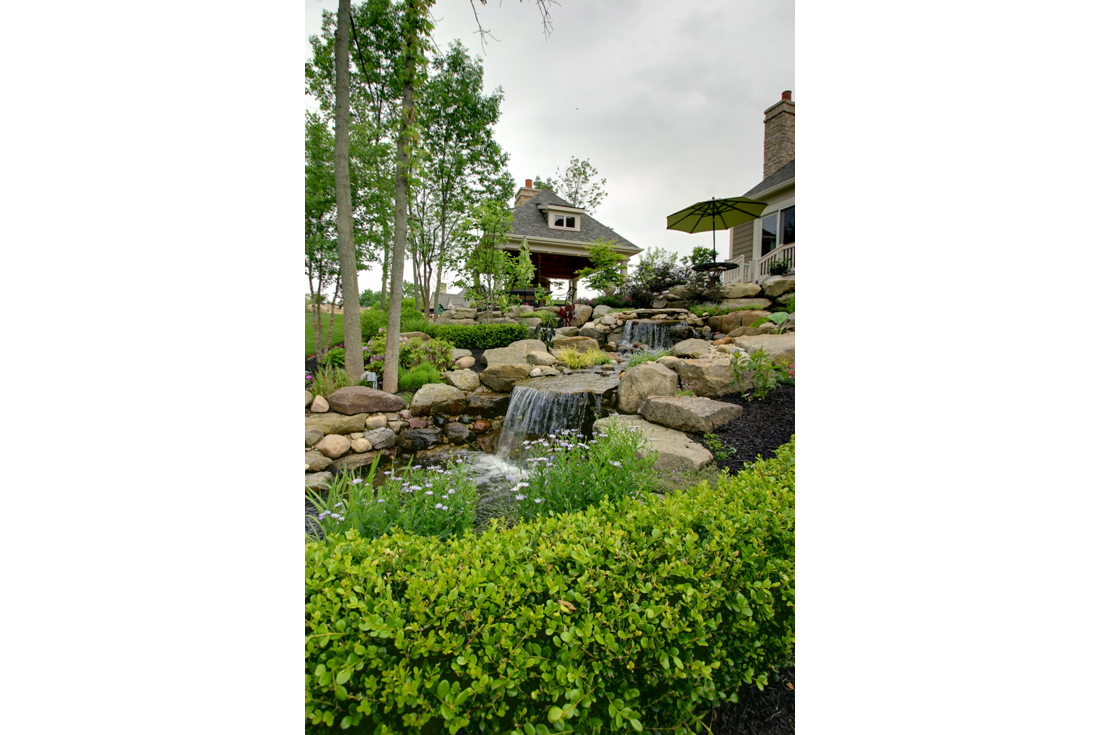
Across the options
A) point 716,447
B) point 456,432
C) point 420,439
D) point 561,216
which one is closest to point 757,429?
point 716,447

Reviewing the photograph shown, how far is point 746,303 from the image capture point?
371 inches

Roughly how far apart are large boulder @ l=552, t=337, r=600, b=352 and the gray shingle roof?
28.9 feet

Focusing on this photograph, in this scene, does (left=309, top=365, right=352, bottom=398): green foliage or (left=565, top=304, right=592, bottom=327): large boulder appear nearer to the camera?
(left=309, top=365, right=352, bottom=398): green foliage

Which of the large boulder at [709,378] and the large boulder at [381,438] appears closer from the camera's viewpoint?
the large boulder at [709,378]

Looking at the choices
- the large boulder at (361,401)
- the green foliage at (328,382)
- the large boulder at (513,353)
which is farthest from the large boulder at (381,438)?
the large boulder at (513,353)

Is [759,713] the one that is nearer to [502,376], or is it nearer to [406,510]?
[406,510]

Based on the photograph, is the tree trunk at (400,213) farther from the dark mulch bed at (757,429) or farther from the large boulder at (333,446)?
the dark mulch bed at (757,429)

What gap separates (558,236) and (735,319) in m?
11.2

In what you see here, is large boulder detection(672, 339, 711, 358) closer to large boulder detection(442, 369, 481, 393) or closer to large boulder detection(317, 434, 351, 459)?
large boulder detection(442, 369, 481, 393)

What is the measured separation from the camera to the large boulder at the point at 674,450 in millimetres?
3266

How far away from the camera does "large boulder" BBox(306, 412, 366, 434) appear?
5.00 meters

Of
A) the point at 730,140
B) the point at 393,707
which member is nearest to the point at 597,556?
the point at 393,707

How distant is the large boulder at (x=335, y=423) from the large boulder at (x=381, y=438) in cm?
24

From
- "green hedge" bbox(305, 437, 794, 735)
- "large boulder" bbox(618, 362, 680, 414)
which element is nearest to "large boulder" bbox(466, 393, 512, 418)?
"large boulder" bbox(618, 362, 680, 414)
